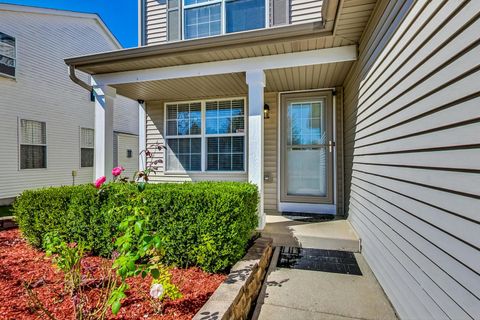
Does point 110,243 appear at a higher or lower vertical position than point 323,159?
lower

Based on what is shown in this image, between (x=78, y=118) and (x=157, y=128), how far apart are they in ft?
17.2

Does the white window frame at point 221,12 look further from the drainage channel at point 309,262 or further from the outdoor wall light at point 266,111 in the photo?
the drainage channel at point 309,262

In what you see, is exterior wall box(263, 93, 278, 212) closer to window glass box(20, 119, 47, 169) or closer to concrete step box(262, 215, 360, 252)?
concrete step box(262, 215, 360, 252)

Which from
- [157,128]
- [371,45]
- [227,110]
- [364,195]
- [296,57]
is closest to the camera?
[371,45]

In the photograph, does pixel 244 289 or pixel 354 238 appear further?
pixel 354 238

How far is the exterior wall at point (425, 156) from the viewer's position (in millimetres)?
1228

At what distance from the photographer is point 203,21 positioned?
5457 mm

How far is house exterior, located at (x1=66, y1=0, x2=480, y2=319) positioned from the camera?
1.34m

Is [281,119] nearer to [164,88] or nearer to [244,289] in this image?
[164,88]

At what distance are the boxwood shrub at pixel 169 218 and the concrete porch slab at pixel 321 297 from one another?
0.54 meters

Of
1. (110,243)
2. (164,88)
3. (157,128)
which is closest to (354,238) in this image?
(110,243)

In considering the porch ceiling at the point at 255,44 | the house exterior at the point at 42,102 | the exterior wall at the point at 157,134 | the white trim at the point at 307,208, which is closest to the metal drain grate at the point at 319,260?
the white trim at the point at 307,208

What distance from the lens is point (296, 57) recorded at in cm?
371

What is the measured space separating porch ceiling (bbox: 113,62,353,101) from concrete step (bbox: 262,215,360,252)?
97.9 inches
